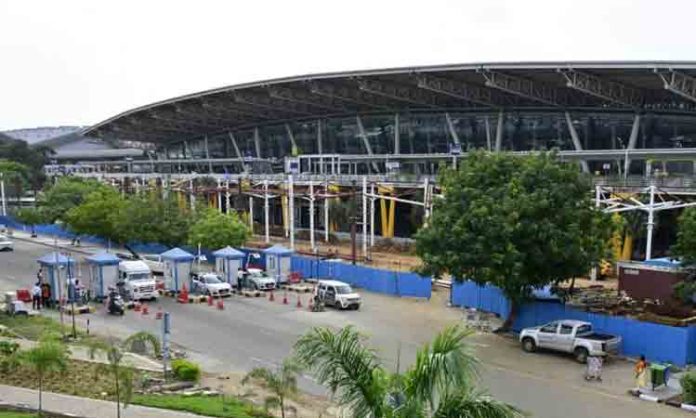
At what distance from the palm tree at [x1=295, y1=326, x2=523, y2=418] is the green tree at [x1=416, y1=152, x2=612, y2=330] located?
623 inches

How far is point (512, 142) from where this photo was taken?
2586 inches

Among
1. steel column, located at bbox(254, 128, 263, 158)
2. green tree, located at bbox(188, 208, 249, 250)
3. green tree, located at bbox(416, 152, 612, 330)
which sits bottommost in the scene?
green tree, located at bbox(188, 208, 249, 250)

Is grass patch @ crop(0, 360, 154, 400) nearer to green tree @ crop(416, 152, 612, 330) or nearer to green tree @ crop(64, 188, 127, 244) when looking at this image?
green tree @ crop(416, 152, 612, 330)

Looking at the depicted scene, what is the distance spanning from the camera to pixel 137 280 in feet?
112

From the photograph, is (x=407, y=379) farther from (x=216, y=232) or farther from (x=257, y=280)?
(x=216, y=232)

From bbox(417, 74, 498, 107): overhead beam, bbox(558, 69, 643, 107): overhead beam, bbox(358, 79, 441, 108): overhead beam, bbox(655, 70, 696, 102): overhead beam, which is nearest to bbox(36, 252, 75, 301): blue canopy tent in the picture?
bbox(417, 74, 498, 107): overhead beam

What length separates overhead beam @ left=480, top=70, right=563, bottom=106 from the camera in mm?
53906

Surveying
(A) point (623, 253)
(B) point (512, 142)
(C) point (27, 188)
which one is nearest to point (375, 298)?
(A) point (623, 253)

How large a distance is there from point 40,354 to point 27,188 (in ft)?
301

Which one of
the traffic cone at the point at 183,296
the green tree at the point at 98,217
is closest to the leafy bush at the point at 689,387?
the traffic cone at the point at 183,296

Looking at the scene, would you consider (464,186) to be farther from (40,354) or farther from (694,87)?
(694,87)

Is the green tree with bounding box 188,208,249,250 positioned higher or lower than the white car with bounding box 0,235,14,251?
higher

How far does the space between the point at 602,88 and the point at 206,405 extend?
4322 cm

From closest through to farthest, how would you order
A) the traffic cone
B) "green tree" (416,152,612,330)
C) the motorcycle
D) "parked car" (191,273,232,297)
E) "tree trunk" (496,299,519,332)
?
"green tree" (416,152,612,330) < "tree trunk" (496,299,519,332) < the motorcycle < the traffic cone < "parked car" (191,273,232,297)
